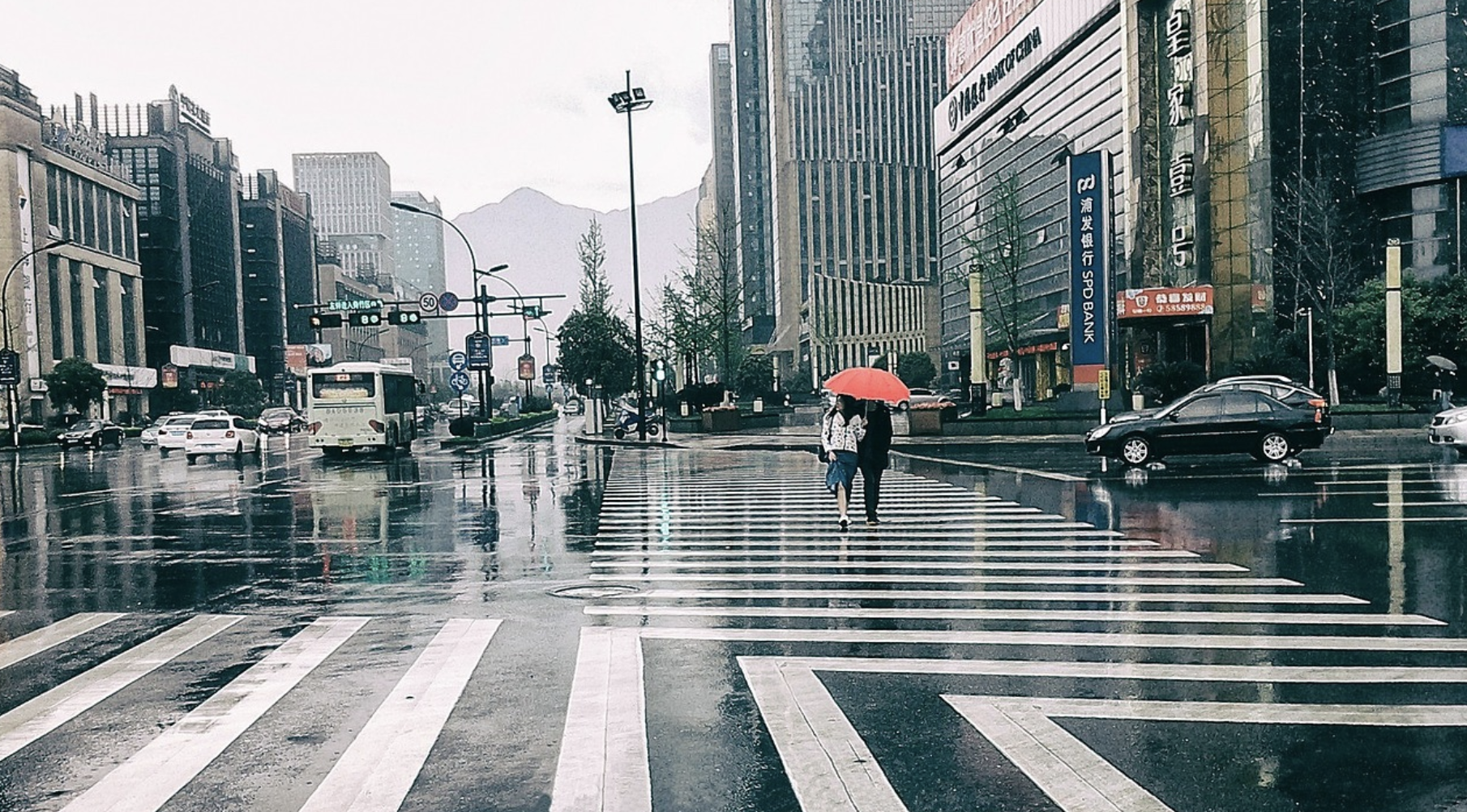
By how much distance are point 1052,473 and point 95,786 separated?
19782 mm

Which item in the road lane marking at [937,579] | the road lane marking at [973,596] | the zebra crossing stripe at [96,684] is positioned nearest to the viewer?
the zebra crossing stripe at [96,684]

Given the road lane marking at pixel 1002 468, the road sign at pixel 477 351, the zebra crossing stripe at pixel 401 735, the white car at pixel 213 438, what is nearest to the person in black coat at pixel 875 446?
the zebra crossing stripe at pixel 401 735

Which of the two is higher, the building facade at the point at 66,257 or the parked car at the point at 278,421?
the building facade at the point at 66,257

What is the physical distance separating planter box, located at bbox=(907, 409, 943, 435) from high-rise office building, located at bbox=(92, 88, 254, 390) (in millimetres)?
90028

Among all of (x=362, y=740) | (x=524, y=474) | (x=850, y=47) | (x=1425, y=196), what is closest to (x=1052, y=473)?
(x=524, y=474)

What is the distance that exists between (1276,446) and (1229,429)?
3.31 ft

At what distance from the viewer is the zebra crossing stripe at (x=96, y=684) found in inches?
254

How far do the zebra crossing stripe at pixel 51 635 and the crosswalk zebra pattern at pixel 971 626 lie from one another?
3.97 metres

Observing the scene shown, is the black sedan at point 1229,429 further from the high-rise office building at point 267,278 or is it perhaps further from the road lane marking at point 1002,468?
the high-rise office building at point 267,278

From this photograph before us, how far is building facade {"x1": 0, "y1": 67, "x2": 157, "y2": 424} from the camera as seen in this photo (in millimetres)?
80500

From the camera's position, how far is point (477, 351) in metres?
48.0

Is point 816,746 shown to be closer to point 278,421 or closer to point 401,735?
point 401,735

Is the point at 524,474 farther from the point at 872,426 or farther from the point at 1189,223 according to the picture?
the point at 1189,223

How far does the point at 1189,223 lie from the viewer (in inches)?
2164
